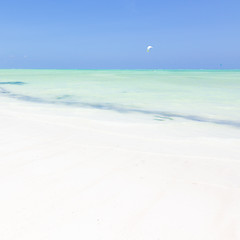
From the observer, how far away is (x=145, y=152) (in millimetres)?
2604

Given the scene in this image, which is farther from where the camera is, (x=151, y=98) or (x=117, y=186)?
(x=151, y=98)

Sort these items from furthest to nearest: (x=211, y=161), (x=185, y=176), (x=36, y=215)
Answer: (x=211, y=161)
(x=185, y=176)
(x=36, y=215)

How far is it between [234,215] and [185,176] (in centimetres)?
57

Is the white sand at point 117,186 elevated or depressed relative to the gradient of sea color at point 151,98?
depressed

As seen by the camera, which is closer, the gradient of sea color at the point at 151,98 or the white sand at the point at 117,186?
the white sand at the point at 117,186

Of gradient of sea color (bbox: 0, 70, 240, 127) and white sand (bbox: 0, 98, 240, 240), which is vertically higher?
gradient of sea color (bbox: 0, 70, 240, 127)

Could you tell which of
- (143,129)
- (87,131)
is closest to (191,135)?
(143,129)

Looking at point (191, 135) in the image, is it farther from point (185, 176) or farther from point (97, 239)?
point (97, 239)

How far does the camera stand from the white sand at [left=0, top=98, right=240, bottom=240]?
136cm

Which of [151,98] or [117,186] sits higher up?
[151,98]

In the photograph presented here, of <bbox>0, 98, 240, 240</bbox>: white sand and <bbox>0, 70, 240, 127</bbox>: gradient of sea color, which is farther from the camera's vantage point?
<bbox>0, 70, 240, 127</bbox>: gradient of sea color

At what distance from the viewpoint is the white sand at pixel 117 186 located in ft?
4.45

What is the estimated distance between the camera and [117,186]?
5.98ft

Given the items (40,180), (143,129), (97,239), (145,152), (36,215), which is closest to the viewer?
(97,239)
